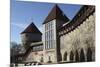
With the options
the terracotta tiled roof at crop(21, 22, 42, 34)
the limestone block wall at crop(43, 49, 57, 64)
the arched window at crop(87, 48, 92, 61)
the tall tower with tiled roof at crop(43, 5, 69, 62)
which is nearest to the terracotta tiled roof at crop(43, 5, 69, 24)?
the tall tower with tiled roof at crop(43, 5, 69, 62)

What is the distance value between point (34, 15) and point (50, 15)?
0.20 m

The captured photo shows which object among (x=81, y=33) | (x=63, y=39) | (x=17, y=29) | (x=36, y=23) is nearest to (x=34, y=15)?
(x=36, y=23)

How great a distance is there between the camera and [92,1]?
2654mm

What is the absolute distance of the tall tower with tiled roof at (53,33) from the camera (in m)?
2.45

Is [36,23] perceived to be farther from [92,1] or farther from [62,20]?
[92,1]

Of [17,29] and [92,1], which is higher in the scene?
[92,1]

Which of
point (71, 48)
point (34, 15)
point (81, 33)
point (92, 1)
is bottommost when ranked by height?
point (71, 48)

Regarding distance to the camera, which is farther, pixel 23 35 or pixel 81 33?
pixel 81 33

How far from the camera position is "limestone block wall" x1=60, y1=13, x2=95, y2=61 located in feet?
8.33

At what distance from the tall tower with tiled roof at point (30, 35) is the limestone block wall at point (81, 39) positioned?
1.05ft

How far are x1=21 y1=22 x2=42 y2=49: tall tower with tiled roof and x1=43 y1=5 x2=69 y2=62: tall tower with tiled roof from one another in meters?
0.10

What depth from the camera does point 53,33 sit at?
2.49m

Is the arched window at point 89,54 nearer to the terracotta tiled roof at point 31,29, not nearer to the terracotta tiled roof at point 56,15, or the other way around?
the terracotta tiled roof at point 56,15

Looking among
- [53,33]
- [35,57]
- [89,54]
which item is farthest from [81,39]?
[35,57]
